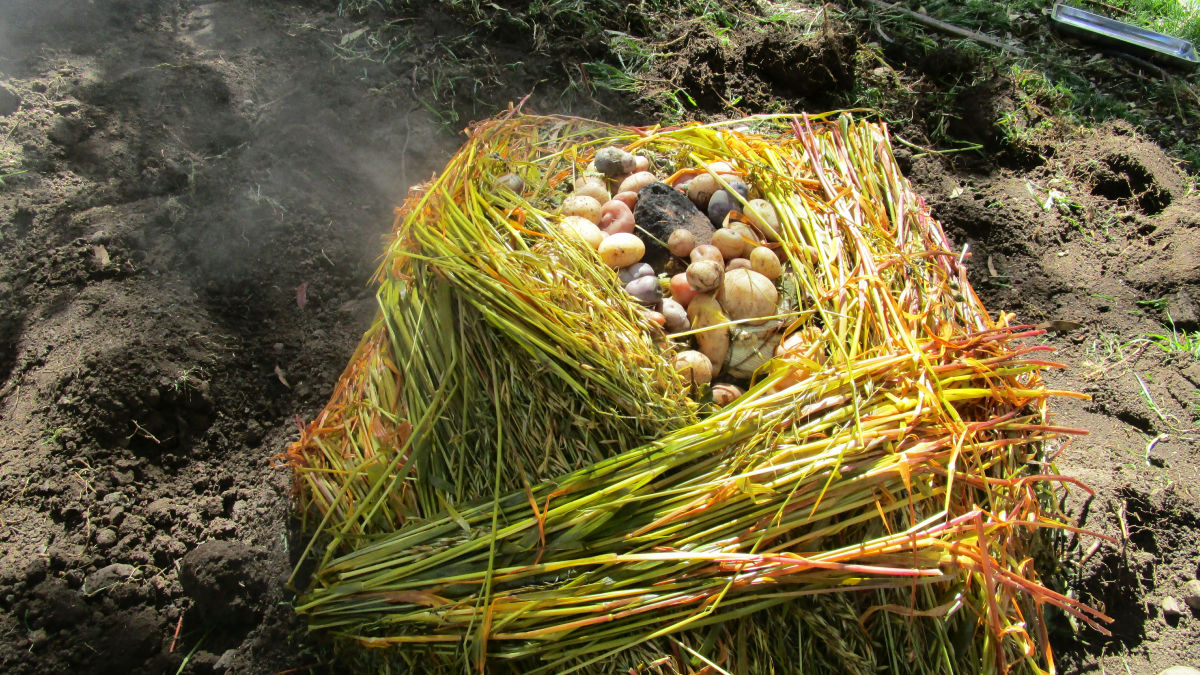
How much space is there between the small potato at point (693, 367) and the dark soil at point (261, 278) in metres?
1.29

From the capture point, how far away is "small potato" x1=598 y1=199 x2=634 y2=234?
7.26 ft

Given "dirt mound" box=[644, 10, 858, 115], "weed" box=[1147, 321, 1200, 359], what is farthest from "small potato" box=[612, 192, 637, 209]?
"weed" box=[1147, 321, 1200, 359]

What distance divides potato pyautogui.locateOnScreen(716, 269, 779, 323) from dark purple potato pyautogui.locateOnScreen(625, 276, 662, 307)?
18cm

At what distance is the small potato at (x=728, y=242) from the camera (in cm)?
216

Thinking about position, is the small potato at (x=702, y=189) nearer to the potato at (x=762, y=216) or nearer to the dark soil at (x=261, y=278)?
the potato at (x=762, y=216)

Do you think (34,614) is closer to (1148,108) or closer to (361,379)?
(361,379)

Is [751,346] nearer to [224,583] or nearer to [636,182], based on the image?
[636,182]

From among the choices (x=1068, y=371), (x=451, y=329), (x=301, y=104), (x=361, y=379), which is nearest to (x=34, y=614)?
(x=361, y=379)

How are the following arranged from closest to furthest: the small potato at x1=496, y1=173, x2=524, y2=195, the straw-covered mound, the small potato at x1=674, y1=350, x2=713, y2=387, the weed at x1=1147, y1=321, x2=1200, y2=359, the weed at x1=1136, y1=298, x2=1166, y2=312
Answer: the straw-covered mound
the small potato at x1=674, y1=350, x2=713, y2=387
the small potato at x1=496, y1=173, x2=524, y2=195
the weed at x1=1147, y1=321, x2=1200, y2=359
the weed at x1=1136, y1=298, x2=1166, y2=312

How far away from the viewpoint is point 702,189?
95.2 inches

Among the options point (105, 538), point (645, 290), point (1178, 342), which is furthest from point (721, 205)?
point (1178, 342)

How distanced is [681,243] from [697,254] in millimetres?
78

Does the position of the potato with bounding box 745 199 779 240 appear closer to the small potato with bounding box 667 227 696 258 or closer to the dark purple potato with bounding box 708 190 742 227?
the dark purple potato with bounding box 708 190 742 227

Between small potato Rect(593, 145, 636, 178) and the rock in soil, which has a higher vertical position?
small potato Rect(593, 145, 636, 178)
